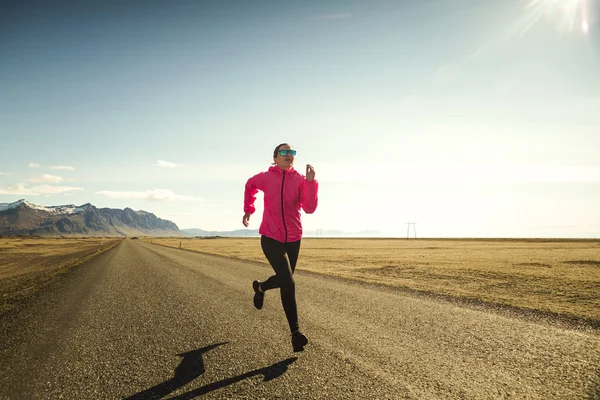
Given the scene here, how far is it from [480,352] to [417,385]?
66.3 inches

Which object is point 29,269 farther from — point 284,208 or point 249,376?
point 249,376

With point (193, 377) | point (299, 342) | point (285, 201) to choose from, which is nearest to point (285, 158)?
point (285, 201)

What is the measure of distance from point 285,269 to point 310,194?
109cm

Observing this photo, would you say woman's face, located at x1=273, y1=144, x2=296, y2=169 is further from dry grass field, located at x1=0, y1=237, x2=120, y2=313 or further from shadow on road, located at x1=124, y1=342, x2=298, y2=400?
dry grass field, located at x1=0, y1=237, x2=120, y2=313

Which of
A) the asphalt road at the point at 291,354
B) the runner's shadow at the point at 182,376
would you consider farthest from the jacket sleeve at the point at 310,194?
the runner's shadow at the point at 182,376

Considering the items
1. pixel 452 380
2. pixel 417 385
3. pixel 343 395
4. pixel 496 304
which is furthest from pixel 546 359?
pixel 496 304

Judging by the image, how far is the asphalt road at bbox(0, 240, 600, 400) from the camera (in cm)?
321

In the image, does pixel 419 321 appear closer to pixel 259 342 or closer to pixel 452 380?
pixel 452 380

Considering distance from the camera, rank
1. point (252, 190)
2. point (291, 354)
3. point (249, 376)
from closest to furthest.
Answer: point (249, 376) → point (291, 354) → point (252, 190)

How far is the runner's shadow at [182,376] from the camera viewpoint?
312 cm

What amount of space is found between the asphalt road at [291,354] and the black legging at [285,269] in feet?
1.75

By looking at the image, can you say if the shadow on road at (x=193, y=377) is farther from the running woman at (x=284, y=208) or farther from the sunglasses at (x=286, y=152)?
the sunglasses at (x=286, y=152)

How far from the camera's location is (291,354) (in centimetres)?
416

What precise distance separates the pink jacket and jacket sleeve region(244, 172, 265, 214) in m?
0.08
